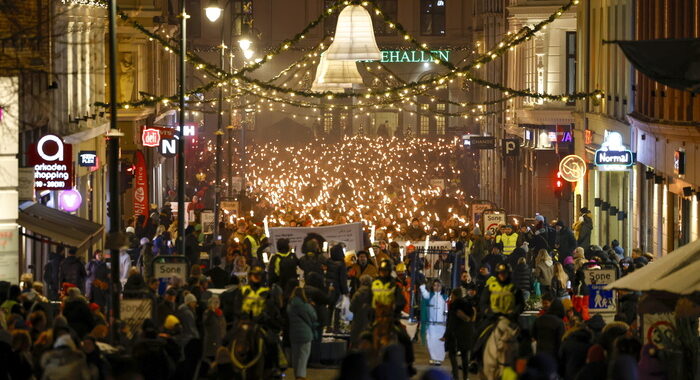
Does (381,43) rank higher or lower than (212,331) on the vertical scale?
higher

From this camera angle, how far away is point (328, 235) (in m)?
33.5

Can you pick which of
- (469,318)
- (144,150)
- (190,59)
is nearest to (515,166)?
(144,150)

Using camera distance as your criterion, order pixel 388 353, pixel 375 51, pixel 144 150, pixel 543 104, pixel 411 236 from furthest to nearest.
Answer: pixel 144 150 → pixel 543 104 → pixel 411 236 → pixel 375 51 → pixel 388 353

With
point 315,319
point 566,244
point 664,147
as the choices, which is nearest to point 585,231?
point 566,244

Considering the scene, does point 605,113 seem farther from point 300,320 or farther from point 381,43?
point 381,43

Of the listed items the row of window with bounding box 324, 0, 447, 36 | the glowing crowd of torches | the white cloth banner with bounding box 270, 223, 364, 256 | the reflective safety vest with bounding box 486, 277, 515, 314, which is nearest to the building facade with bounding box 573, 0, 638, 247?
the glowing crowd of torches

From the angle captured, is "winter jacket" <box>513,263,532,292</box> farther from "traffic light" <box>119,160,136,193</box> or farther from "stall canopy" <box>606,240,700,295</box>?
"traffic light" <box>119,160,136,193</box>

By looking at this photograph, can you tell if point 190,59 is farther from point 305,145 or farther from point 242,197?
point 305,145

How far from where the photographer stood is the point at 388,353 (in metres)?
15.9

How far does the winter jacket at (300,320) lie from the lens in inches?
874

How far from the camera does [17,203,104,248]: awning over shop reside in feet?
96.0

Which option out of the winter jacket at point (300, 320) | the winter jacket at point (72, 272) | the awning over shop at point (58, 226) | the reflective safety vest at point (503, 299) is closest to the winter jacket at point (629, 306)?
the reflective safety vest at point (503, 299)

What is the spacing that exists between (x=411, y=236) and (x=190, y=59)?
6588mm

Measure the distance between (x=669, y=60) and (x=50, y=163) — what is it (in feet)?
50.2
